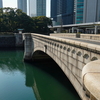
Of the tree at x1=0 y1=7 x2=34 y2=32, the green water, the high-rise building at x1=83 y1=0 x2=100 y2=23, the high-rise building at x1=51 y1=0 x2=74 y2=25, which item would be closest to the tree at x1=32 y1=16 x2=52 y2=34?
the tree at x1=0 y1=7 x2=34 y2=32

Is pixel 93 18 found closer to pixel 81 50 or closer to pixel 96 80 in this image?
pixel 81 50

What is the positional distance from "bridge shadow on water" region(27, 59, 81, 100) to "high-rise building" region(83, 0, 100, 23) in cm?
6557

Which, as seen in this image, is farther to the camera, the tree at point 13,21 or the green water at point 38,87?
the tree at point 13,21

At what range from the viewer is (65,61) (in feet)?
34.0

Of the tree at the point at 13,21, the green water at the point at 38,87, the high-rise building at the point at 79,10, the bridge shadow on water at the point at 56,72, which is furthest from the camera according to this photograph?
the high-rise building at the point at 79,10

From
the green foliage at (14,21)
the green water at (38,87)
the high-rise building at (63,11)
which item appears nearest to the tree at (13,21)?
the green foliage at (14,21)

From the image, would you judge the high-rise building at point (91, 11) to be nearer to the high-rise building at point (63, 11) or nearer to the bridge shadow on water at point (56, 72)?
the high-rise building at point (63, 11)

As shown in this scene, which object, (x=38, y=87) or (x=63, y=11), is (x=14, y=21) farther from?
(x=63, y=11)

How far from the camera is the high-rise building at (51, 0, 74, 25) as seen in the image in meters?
124

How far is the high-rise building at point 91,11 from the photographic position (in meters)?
84.9

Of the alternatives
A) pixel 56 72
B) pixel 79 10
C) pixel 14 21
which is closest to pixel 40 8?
pixel 79 10

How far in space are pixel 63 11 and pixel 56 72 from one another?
12077 cm

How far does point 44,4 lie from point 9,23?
378 feet

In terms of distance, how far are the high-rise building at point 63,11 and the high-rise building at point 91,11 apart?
104 ft
